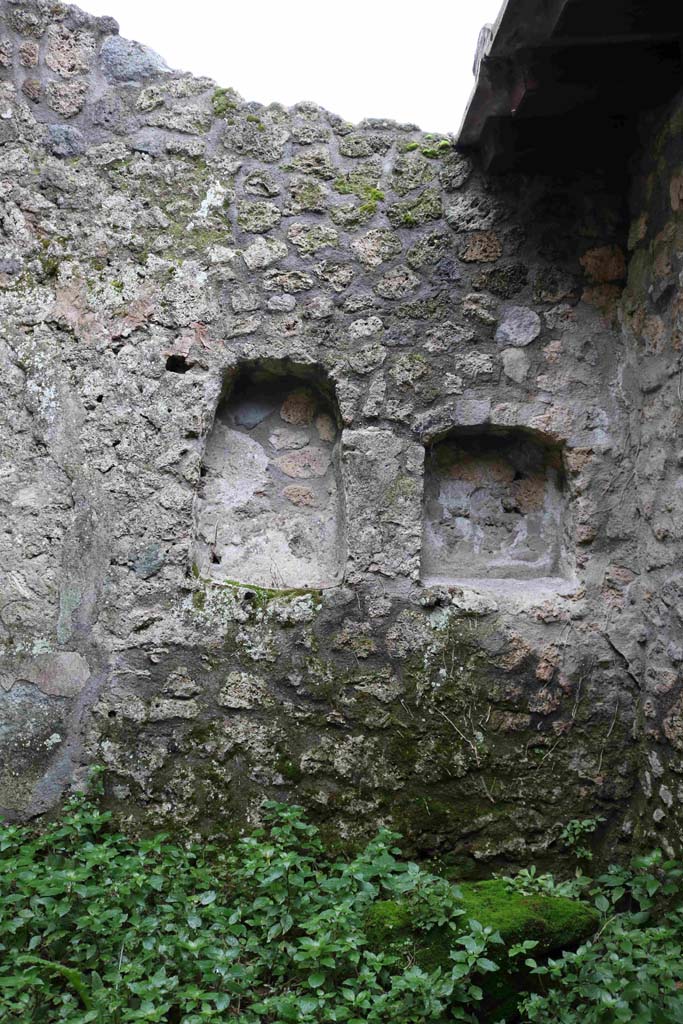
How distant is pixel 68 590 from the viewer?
9.57 feet

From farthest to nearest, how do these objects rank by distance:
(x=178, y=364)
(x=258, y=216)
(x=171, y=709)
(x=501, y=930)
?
(x=258, y=216)
(x=178, y=364)
(x=171, y=709)
(x=501, y=930)

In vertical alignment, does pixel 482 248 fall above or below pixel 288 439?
above

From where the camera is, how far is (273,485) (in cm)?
318


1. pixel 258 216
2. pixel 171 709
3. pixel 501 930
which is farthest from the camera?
pixel 258 216

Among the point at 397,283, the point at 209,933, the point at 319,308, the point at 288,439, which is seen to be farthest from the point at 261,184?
the point at 209,933

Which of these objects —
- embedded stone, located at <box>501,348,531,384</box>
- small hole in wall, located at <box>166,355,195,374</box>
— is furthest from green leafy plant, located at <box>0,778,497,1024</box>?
embedded stone, located at <box>501,348,531,384</box>

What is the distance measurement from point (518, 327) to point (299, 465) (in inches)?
39.5

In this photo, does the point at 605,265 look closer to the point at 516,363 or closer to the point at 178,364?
the point at 516,363

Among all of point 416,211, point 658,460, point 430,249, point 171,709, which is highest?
point 416,211

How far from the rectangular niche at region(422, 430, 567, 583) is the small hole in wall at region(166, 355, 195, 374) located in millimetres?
977

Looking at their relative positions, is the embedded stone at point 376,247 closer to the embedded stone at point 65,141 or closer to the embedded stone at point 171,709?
the embedded stone at point 65,141

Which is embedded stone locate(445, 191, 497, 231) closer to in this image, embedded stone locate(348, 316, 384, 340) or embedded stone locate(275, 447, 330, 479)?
embedded stone locate(348, 316, 384, 340)

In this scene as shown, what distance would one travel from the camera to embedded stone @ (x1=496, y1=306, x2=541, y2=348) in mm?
3141

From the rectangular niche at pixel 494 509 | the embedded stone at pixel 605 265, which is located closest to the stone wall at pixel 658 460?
the embedded stone at pixel 605 265
